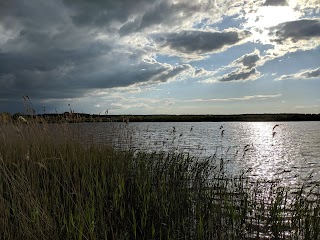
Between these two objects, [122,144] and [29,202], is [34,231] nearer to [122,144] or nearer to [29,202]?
[29,202]

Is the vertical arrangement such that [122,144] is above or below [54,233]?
above

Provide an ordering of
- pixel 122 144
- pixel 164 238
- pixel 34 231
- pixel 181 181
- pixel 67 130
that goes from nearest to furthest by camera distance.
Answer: pixel 34 231
pixel 164 238
pixel 181 181
pixel 67 130
pixel 122 144

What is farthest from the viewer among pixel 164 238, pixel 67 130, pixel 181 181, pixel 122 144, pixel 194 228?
pixel 122 144

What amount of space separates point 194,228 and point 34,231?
3.02 metres

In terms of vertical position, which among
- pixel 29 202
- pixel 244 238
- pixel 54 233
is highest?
pixel 29 202

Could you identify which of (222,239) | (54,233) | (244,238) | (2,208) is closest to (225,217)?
(244,238)

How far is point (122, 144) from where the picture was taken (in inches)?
479

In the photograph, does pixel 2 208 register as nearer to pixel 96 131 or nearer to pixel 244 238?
pixel 244 238

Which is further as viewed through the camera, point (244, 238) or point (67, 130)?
point (67, 130)

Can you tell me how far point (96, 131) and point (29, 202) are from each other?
26.0ft

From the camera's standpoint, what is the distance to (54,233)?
4.74 m

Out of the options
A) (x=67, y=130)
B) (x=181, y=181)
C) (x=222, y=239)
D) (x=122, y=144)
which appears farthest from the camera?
(x=122, y=144)

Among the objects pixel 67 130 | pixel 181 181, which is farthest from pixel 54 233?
pixel 67 130

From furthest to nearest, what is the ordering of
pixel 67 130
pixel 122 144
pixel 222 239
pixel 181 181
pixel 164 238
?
1. pixel 122 144
2. pixel 67 130
3. pixel 181 181
4. pixel 164 238
5. pixel 222 239
